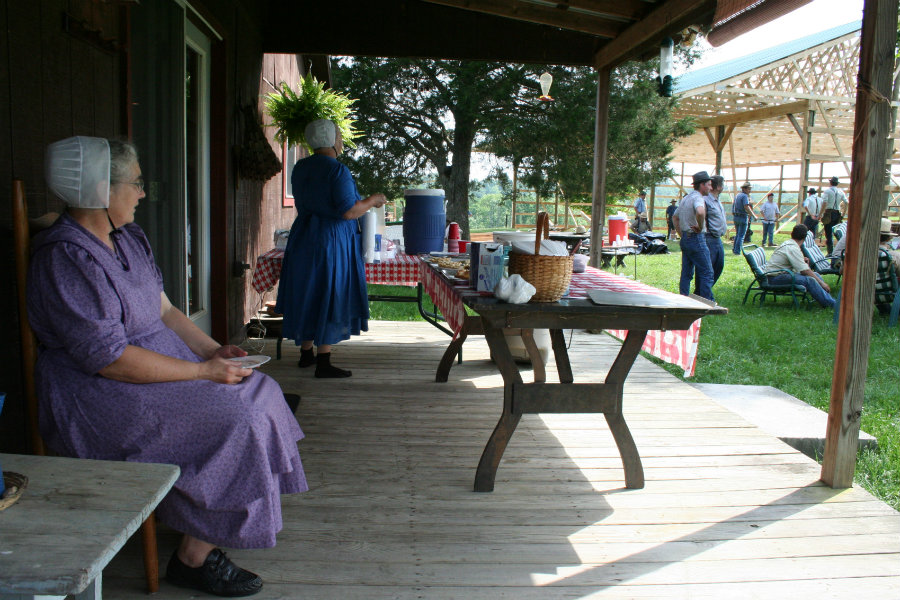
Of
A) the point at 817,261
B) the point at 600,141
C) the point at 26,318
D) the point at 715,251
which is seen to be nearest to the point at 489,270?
the point at 26,318

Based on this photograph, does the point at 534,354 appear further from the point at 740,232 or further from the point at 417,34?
the point at 740,232

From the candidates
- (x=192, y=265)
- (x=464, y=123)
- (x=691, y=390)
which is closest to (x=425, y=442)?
(x=691, y=390)

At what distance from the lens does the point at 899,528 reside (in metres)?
2.51

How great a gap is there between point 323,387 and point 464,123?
7.61m

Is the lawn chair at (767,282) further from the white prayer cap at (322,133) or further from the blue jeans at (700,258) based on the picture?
the white prayer cap at (322,133)

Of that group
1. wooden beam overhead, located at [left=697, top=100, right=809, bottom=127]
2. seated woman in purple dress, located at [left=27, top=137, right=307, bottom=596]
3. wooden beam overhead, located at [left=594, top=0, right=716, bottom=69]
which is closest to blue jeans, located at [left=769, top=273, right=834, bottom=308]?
wooden beam overhead, located at [left=594, top=0, right=716, bottom=69]

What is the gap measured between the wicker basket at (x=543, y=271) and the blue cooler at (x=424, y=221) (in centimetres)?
207

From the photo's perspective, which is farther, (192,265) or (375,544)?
(192,265)

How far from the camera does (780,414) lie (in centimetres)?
396

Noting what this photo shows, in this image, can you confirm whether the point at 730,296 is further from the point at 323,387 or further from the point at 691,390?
the point at 323,387

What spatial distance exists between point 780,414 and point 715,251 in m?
4.06

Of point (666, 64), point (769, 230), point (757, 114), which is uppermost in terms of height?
point (757, 114)

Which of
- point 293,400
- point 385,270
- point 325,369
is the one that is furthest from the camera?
point 385,270

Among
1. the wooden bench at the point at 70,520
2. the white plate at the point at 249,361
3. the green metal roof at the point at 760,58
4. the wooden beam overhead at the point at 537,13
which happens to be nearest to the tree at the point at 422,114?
the green metal roof at the point at 760,58
